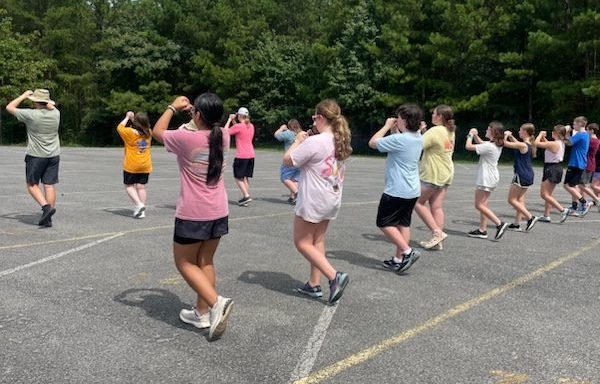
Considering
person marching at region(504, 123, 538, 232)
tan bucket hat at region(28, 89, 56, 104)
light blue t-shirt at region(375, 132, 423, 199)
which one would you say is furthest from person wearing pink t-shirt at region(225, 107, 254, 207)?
light blue t-shirt at region(375, 132, 423, 199)

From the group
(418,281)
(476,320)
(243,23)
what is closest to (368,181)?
(418,281)

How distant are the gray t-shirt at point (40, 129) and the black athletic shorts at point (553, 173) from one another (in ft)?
27.7

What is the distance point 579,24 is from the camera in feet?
89.2

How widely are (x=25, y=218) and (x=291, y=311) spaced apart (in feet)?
19.4

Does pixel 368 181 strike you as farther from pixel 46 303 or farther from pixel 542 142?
pixel 46 303

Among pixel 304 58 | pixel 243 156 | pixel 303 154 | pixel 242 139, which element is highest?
pixel 304 58

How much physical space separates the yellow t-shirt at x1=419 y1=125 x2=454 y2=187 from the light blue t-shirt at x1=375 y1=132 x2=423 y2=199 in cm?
128

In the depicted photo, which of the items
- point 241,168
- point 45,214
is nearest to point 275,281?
point 45,214

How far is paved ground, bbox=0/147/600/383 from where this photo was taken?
3834 mm

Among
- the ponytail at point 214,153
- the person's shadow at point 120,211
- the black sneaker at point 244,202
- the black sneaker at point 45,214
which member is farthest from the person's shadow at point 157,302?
the black sneaker at point 244,202

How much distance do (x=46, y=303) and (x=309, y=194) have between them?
99.3 inches

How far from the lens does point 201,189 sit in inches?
169

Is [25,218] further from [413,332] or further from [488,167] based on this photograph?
[488,167]

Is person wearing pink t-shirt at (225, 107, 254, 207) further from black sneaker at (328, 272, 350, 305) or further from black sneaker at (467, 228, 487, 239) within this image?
→ black sneaker at (328, 272, 350, 305)
